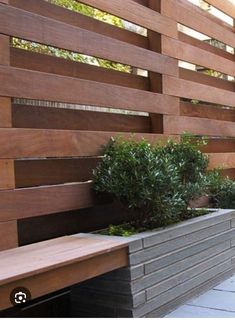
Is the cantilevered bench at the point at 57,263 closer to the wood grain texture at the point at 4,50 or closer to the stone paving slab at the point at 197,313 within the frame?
the stone paving slab at the point at 197,313

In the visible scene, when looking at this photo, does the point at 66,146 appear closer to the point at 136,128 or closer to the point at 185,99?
the point at 136,128

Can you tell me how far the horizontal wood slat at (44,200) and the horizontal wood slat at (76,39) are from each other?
0.92 metres

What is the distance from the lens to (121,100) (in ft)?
12.2

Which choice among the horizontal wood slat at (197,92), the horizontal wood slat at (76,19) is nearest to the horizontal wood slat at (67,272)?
the horizontal wood slat at (76,19)

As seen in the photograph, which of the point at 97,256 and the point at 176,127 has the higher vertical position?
the point at 176,127

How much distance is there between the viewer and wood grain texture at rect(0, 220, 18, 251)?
2.70m

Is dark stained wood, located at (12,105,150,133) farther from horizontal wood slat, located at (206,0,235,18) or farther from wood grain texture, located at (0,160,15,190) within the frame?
horizontal wood slat, located at (206,0,235,18)

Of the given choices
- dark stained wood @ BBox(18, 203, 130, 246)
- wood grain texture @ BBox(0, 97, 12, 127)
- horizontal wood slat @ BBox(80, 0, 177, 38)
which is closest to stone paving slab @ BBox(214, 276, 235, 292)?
dark stained wood @ BBox(18, 203, 130, 246)

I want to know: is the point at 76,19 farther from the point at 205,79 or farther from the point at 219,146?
the point at 219,146

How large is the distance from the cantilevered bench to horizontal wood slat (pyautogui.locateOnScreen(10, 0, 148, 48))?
4.89ft

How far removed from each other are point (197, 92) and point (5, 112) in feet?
8.93

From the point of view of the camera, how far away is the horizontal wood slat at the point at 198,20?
15.0 feet

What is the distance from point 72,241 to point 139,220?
656mm

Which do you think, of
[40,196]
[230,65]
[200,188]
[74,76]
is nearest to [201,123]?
[230,65]
